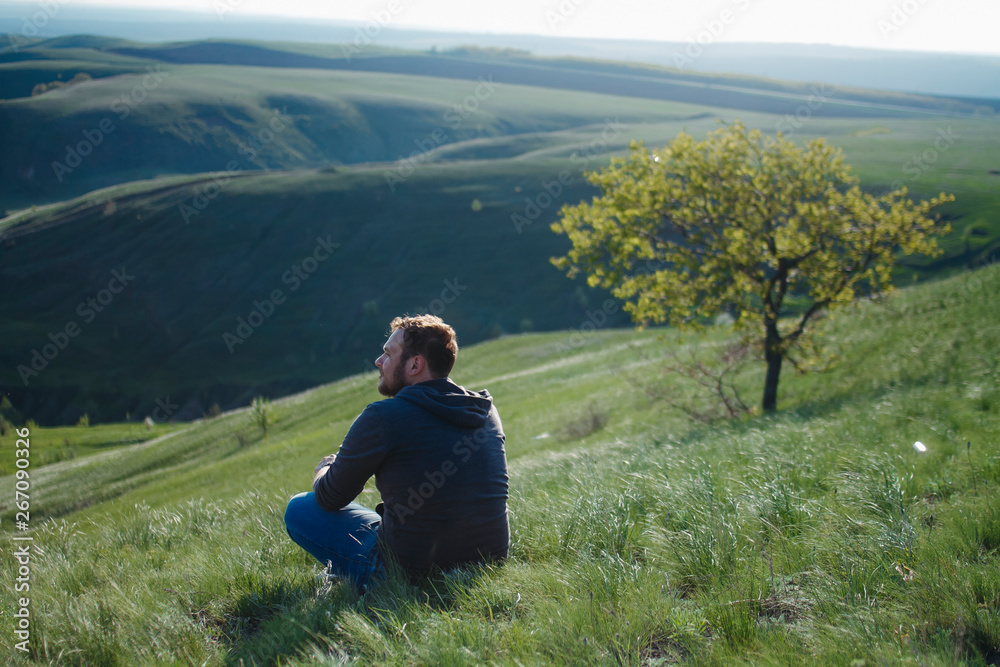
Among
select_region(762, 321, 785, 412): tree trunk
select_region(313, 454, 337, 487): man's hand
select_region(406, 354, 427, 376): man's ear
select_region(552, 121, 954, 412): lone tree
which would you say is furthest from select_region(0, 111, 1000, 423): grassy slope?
select_region(313, 454, 337, 487): man's hand

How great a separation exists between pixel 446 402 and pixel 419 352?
443 millimetres

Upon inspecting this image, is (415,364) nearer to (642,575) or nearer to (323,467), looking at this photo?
(323,467)

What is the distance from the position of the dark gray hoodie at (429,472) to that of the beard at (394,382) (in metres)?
0.29

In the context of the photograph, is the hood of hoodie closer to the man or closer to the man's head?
the man

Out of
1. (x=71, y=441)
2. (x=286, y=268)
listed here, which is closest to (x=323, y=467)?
(x=71, y=441)

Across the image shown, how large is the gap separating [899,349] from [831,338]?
4.11m

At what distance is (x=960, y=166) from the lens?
341 ft

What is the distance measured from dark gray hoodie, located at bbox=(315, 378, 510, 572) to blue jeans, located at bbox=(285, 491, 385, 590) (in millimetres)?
276

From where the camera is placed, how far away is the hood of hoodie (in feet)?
13.1

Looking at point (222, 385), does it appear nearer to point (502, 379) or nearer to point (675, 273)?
point (502, 379)

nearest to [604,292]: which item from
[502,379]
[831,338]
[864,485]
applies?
[502,379]

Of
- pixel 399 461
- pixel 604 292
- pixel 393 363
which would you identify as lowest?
pixel 604 292

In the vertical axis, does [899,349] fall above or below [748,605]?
below

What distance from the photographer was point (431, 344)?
4266 mm
